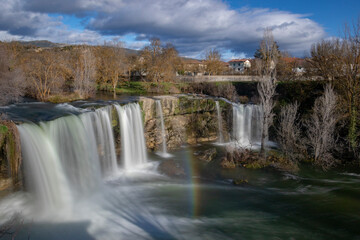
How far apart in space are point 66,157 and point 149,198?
429cm

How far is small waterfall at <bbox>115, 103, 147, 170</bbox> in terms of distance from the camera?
16172 mm

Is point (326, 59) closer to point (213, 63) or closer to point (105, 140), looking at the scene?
point (105, 140)

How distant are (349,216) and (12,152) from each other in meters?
13.7

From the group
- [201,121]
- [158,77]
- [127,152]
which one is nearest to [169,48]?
[158,77]

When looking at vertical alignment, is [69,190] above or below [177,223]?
A: above

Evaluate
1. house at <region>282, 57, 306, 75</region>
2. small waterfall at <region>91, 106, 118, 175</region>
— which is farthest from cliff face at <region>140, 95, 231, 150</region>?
house at <region>282, 57, 306, 75</region>

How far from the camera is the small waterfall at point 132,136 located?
16172 mm

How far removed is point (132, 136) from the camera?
55.7ft

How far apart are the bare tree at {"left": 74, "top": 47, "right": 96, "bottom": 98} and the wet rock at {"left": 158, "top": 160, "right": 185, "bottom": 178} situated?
1391 cm

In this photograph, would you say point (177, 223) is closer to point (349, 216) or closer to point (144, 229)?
→ point (144, 229)

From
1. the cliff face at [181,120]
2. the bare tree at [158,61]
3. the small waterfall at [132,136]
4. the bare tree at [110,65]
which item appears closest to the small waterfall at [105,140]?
the cliff face at [181,120]

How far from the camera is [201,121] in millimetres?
21688

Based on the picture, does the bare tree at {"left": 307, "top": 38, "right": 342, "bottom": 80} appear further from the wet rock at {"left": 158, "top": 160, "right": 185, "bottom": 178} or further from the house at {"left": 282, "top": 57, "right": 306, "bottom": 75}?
the wet rock at {"left": 158, "top": 160, "right": 185, "bottom": 178}

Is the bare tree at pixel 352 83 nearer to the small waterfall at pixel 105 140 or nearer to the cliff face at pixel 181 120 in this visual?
the cliff face at pixel 181 120
